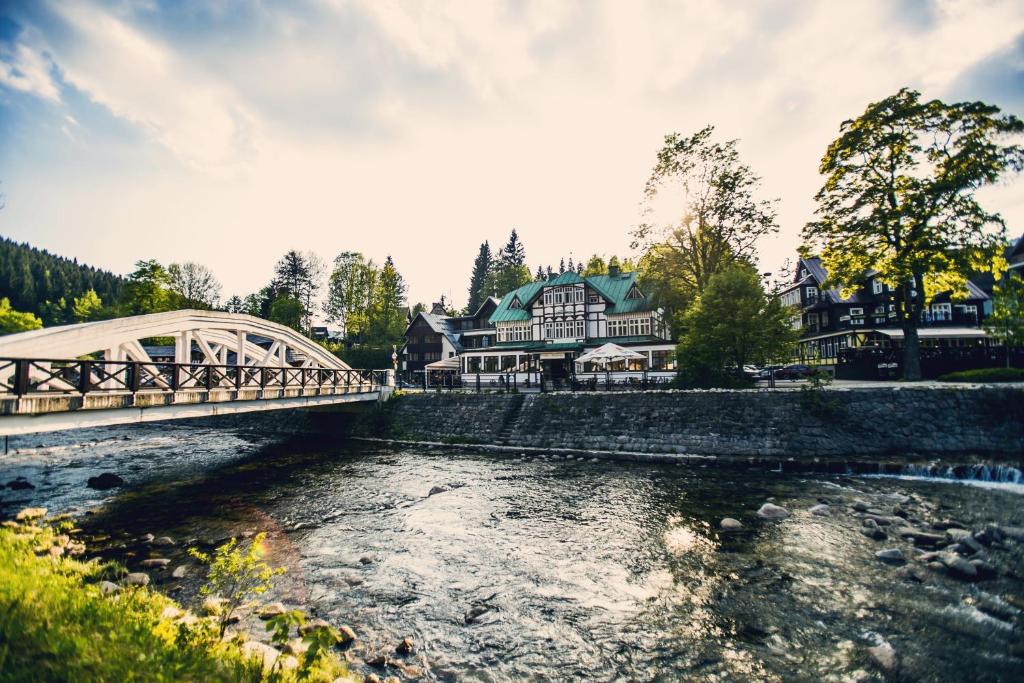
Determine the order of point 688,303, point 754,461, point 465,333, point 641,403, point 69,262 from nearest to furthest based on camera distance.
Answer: point 754,461
point 641,403
point 688,303
point 465,333
point 69,262

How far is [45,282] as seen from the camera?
4023 inches

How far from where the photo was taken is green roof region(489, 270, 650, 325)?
41094 mm

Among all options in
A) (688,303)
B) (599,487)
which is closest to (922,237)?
(688,303)

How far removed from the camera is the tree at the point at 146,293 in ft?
165

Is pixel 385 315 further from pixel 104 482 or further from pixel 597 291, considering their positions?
pixel 104 482

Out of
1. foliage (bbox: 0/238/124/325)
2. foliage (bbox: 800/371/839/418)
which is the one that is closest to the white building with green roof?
foliage (bbox: 800/371/839/418)

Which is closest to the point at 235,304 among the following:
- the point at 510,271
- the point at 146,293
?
the point at 146,293

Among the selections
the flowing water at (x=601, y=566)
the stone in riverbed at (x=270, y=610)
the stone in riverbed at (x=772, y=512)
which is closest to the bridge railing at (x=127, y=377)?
the flowing water at (x=601, y=566)

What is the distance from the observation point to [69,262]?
122m

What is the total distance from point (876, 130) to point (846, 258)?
23.4 feet

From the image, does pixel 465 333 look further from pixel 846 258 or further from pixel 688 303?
pixel 846 258

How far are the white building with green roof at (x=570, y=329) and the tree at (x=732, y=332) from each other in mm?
11484

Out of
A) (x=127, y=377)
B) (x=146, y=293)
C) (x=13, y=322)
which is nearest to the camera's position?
(x=127, y=377)

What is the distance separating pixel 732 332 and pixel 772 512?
46.8 feet
